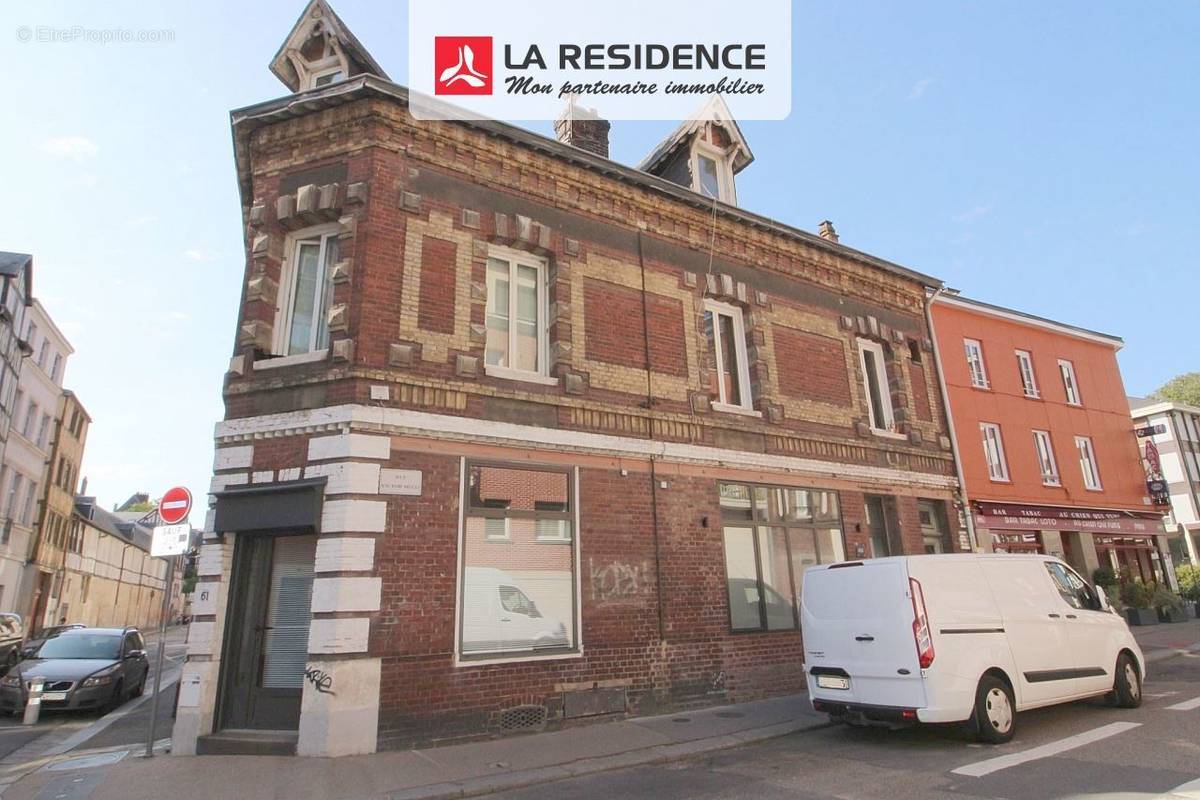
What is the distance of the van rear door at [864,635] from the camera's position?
7.09 meters

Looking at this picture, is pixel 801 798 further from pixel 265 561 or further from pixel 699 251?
pixel 699 251

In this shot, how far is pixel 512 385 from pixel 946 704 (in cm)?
652

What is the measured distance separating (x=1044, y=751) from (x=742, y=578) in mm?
4887

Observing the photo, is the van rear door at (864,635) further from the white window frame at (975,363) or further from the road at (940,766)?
the white window frame at (975,363)

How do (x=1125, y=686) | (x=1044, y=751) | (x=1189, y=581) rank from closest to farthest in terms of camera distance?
(x=1044, y=751) < (x=1125, y=686) < (x=1189, y=581)

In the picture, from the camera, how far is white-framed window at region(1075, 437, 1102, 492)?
1989 cm

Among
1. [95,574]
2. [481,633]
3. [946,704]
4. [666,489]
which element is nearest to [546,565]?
[481,633]

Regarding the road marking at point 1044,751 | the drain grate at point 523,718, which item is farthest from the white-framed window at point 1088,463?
the drain grate at point 523,718

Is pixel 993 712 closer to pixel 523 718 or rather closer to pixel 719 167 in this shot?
pixel 523 718

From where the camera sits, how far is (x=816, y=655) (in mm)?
8125

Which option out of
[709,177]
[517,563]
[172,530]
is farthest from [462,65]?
[172,530]

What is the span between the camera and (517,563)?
919cm

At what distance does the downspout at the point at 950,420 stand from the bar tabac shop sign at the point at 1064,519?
111cm

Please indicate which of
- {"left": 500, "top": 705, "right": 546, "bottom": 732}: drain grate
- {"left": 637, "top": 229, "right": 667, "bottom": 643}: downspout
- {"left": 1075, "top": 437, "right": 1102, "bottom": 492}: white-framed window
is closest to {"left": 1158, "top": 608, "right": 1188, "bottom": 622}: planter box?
{"left": 1075, "top": 437, "right": 1102, "bottom": 492}: white-framed window
